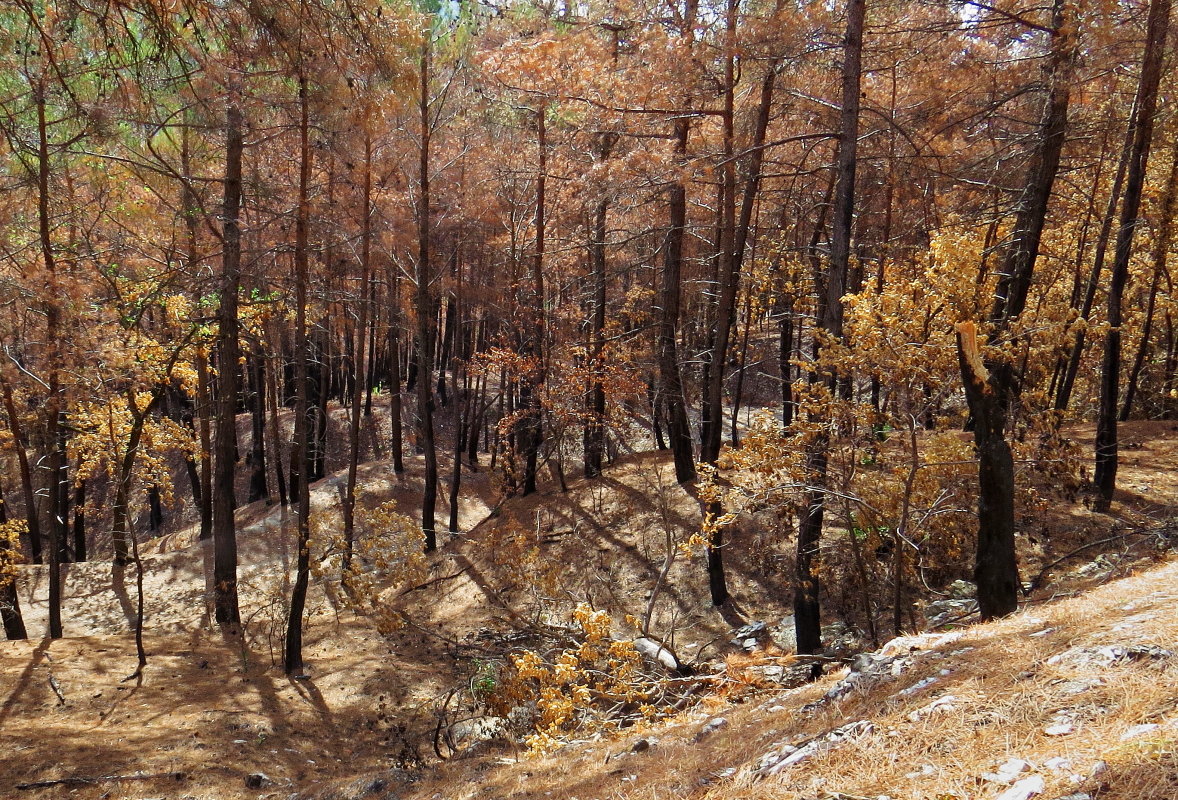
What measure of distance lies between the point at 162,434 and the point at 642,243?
12.8 meters

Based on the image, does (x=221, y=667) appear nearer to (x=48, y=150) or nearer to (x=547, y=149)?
(x=48, y=150)

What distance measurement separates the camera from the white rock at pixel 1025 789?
2.99 m

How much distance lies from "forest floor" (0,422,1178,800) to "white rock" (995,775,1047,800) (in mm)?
69

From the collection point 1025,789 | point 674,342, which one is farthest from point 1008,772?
point 674,342

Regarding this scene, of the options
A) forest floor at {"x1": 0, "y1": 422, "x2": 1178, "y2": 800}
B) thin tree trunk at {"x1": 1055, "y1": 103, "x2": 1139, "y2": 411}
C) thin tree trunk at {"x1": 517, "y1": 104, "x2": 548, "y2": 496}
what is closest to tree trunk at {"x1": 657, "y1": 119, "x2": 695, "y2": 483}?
forest floor at {"x1": 0, "y1": 422, "x2": 1178, "y2": 800}

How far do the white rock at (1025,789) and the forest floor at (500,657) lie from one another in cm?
7

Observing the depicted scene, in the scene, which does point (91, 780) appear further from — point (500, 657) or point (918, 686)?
point (918, 686)

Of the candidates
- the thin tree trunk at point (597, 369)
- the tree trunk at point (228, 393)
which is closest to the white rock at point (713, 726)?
the tree trunk at point (228, 393)

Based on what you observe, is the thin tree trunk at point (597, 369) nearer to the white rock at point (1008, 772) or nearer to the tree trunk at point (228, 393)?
the tree trunk at point (228, 393)

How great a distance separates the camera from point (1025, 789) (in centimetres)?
302

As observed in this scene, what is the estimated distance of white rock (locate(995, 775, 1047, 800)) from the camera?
299 cm

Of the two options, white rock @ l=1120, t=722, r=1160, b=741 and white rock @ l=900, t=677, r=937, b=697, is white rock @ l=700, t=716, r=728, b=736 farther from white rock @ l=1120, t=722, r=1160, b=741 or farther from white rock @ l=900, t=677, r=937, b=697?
white rock @ l=1120, t=722, r=1160, b=741

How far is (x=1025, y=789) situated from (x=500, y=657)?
9.94m

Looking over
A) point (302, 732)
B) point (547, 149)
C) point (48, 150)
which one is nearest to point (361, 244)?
point (547, 149)
